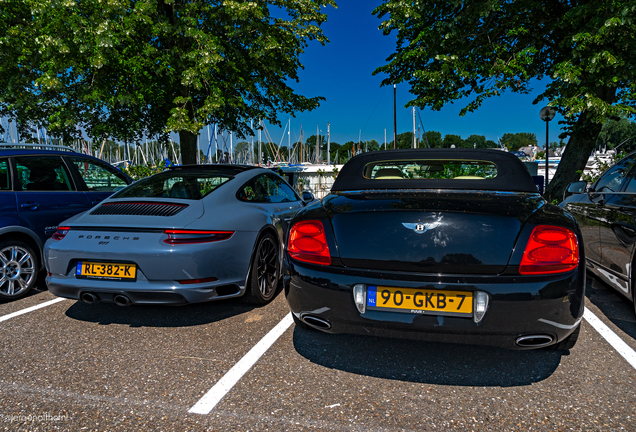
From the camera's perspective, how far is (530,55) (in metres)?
12.8

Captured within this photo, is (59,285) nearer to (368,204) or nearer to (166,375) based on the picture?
(166,375)

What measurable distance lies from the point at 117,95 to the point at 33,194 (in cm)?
906

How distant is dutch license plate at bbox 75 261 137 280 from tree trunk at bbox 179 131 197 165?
12268 mm

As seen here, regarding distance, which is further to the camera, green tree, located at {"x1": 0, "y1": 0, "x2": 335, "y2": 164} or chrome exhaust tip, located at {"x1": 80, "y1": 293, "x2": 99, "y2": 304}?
green tree, located at {"x1": 0, "y1": 0, "x2": 335, "y2": 164}

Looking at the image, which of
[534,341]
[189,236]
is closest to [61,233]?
[189,236]

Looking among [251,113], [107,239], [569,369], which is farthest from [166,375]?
[251,113]

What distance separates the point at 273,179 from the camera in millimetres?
5043

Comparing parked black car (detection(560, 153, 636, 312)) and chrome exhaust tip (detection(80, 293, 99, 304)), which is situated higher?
parked black car (detection(560, 153, 636, 312))

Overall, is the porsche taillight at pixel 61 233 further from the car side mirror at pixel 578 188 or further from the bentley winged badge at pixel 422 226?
the car side mirror at pixel 578 188

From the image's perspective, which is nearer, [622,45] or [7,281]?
[7,281]

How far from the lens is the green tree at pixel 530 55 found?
A: 1099cm

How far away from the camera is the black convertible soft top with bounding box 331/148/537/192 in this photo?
3.15 metres

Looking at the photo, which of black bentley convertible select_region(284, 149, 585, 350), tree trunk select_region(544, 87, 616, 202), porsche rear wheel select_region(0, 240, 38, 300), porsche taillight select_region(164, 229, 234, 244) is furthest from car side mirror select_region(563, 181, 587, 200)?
tree trunk select_region(544, 87, 616, 202)

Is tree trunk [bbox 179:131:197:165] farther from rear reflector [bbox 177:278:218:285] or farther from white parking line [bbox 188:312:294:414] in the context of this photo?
white parking line [bbox 188:312:294:414]
